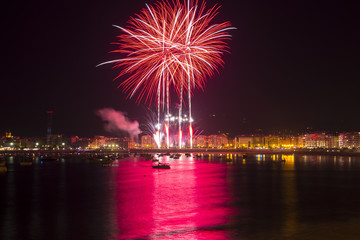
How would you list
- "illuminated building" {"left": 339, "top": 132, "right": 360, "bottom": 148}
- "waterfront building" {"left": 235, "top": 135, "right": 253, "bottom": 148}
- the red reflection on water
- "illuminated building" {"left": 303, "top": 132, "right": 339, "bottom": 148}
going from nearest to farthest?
the red reflection on water
"illuminated building" {"left": 339, "top": 132, "right": 360, "bottom": 148}
"illuminated building" {"left": 303, "top": 132, "right": 339, "bottom": 148}
"waterfront building" {"left": 235, "top": 135, "right": 253, "bottom": 148}

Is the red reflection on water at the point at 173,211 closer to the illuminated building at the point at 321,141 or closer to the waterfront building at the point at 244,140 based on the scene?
the illuminated building at the point at 321,141

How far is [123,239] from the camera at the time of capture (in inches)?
540

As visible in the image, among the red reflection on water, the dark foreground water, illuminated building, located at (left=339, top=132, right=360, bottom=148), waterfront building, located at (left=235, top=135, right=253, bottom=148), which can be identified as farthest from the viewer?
waterfront building, located at (left=235, top=135, right=253, bottom=148)

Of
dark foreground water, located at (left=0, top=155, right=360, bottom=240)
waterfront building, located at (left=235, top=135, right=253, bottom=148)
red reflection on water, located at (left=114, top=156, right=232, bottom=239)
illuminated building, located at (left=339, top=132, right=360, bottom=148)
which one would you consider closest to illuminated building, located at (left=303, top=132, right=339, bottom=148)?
illuminated building, located at (left=339, top=132, right=360, bottom=148)

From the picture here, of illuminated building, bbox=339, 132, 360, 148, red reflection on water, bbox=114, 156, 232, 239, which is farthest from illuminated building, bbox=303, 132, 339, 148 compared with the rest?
red reflection on water, bbox=114, 156, 232, 239

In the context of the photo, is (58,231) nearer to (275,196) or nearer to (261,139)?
(275,196)

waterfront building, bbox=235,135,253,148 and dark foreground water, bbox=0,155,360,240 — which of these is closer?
dark foreground water, bbox=0,155,360,240

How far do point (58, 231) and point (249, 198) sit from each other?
504 inches

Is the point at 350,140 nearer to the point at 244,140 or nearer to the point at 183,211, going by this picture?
the point at 244,140

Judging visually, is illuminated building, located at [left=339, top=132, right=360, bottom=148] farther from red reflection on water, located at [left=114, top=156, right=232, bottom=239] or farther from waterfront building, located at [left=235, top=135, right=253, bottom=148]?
red reflection on water, located at [left=114, top=156, right=232, bottom=239]

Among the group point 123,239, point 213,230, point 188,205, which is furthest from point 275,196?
point 123,239

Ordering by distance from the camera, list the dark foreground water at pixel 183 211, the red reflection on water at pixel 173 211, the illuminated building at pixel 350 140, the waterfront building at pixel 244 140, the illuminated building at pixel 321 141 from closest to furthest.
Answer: the red reflection on water at pixel 173 211 → the dark foreground water at pixel 183 211 → the illuminated building at pixel 350 140 → the illuminated building at pixel 321 141 → the waterfront building at pixel 244 140

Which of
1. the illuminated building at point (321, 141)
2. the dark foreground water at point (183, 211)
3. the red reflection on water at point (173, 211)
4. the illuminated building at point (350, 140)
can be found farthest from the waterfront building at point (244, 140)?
the red reflection on water at point (173, 211)

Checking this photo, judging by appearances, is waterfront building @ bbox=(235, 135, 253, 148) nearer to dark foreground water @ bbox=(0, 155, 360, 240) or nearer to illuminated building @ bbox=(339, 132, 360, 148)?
illuminated building @ bbox=(339, 132, 360, 148)
